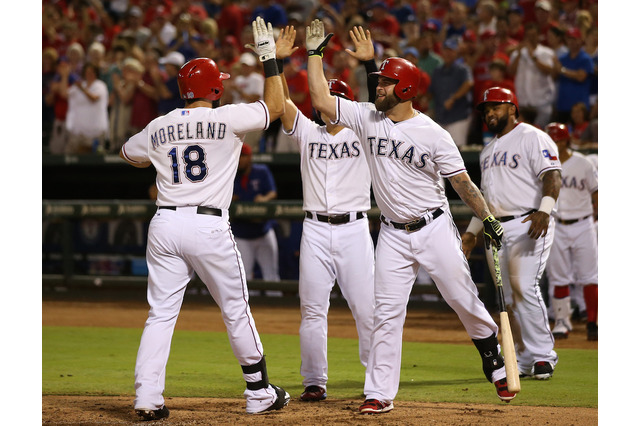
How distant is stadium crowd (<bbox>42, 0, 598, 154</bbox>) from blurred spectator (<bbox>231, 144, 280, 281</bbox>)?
0.95 metres

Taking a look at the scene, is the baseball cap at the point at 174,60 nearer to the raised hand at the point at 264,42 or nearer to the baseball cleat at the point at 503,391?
the raised hand at the point at 264,42

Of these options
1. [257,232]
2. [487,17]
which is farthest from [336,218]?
[487,17]

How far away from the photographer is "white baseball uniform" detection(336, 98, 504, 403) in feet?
17.0

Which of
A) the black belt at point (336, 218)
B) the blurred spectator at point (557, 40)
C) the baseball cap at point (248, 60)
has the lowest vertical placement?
the black belt at point (336, 218)

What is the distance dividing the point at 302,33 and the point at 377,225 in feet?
10.7

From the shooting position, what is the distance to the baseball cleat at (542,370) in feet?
21.1

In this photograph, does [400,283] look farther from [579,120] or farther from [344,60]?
[344,60]

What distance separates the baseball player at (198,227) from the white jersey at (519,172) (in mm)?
2115

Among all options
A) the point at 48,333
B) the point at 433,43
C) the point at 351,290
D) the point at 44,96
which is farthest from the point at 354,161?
the point at 44,96

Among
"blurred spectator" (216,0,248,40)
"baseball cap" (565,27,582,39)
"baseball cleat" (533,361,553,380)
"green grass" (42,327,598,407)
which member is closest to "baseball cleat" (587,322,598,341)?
"green grass" (42,327,598,407)

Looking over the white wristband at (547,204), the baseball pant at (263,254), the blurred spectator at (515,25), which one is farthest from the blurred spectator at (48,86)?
the white wristband at (547,204)

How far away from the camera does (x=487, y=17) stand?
1303 centimetres

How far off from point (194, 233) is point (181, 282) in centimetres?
33

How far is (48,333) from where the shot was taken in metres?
9.20
